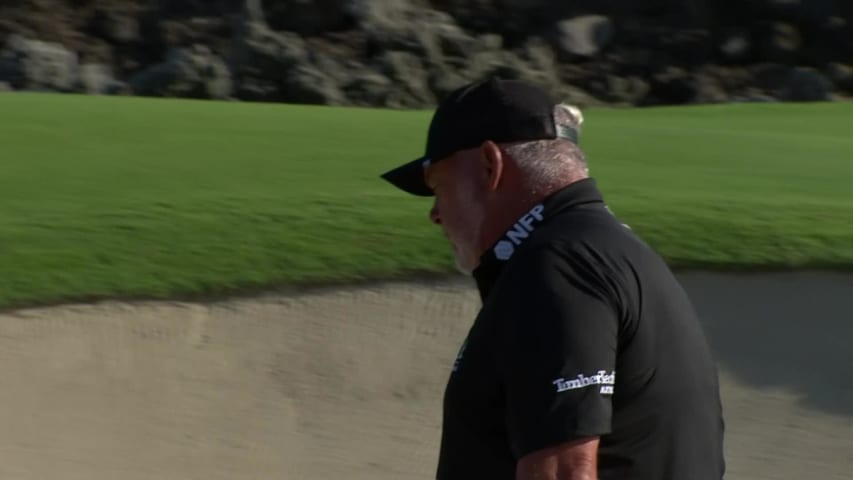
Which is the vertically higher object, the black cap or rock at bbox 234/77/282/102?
the black cap

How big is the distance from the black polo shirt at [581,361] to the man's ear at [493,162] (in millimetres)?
75

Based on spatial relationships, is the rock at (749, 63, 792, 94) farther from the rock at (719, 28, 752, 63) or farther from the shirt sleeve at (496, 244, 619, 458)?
the shirt sleeve at (496, 244, 619, 458)

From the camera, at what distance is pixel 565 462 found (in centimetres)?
213

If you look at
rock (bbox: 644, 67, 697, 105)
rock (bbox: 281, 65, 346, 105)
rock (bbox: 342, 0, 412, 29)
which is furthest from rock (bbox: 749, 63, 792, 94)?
rock (bbox: 281, 65, 346, 105)

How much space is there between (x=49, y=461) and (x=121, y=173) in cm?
297

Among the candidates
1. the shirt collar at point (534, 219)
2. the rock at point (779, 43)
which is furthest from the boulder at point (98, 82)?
the shirt collar at point (534, 219)

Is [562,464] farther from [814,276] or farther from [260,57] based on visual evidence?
[260,57]

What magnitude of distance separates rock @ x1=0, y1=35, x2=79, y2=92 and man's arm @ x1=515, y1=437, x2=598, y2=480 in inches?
745

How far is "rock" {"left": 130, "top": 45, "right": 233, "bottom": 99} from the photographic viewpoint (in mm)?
19297

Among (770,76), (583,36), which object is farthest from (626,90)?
(770,76)

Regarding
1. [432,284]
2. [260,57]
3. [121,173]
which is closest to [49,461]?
[432,284]

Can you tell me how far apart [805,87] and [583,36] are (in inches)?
178

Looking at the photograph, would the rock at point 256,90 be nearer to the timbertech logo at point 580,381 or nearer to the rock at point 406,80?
the rock at point 406,80

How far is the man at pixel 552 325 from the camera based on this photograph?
2123 mm
